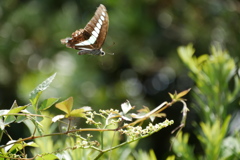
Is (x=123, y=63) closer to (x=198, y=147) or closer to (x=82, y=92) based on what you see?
(x=82, y=92)

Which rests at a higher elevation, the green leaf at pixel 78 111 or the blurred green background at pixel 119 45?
the blurred green background at pixel 119 45

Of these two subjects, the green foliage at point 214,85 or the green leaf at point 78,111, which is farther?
the green foliage at point 214,85

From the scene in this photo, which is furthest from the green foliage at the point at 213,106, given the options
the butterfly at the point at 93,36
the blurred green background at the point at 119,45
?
the blurred green background at the point at 119,45

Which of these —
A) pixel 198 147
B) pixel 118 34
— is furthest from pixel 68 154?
pixel 118 34

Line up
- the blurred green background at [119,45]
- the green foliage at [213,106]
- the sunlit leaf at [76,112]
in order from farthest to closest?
the blurred green background at [119,45] < the green foliage at [213,106] < the sunlit leaf at [76,112]

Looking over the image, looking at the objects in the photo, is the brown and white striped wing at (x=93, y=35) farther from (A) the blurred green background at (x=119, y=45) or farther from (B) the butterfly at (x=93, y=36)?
(A) the blurred green background at (x=119, y=45)

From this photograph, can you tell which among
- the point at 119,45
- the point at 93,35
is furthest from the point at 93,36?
the point at 119,45

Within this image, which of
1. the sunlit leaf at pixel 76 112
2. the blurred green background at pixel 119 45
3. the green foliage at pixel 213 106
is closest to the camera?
the sunlit leaf at pixel 76 112
